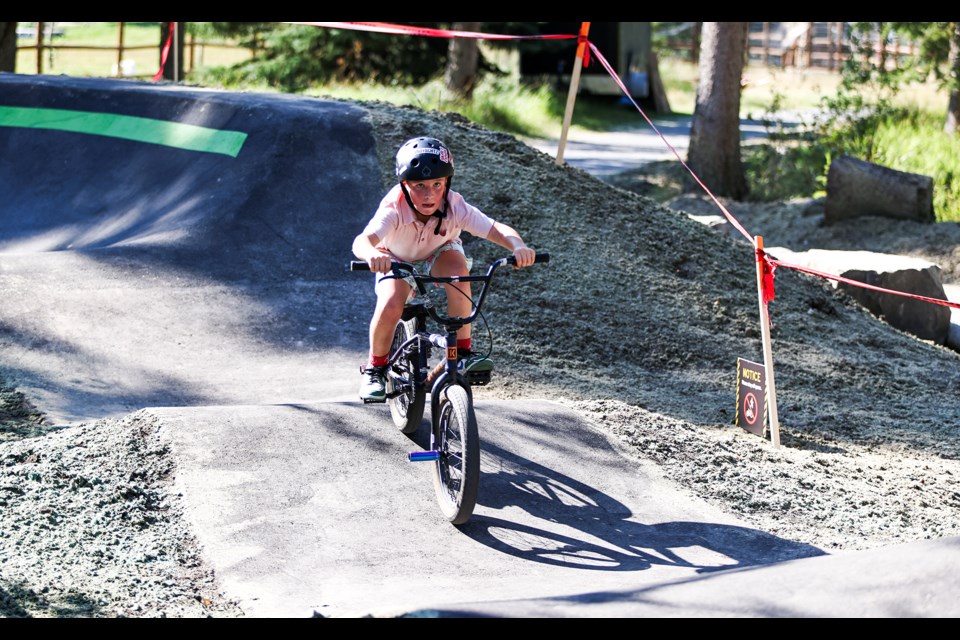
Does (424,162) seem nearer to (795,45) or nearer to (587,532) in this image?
(587,532)

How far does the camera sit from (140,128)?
11.8m

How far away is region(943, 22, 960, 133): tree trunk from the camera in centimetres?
1662

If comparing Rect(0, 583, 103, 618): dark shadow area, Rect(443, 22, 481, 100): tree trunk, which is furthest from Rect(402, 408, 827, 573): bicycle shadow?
Rect(443, 22, 481, 100): tree trunk

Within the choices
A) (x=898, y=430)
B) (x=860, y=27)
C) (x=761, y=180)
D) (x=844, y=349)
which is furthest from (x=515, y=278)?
(x=860, y=27)

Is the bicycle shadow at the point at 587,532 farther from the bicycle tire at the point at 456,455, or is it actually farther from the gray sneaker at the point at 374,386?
the gray sneaker at the point at 374,386

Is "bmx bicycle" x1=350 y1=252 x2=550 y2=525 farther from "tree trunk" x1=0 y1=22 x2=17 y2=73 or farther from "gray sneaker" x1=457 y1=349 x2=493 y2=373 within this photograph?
"tree trunk" x1=0 y1=22 x2=17 y2=73

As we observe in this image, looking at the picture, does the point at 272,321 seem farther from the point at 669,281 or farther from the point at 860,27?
the point at 860,27

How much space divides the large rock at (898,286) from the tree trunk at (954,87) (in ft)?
27.3

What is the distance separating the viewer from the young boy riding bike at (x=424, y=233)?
5036 mm

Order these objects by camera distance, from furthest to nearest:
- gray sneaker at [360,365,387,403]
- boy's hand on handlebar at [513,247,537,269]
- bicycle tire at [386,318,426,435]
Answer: gray sneaker at [360,365,387,403], bicycle tire at [386,318,426,435], boy's hand on handlebar at [513,247,537,269]

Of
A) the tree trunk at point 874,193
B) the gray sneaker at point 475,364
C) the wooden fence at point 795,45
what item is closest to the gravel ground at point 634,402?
the tree trunk at point 874,193

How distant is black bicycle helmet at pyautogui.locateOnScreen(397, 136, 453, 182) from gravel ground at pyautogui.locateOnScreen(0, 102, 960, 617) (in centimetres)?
180
